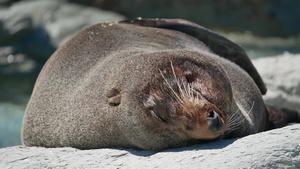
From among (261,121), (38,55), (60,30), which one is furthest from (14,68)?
(261,121)

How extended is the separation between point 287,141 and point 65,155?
1.68m

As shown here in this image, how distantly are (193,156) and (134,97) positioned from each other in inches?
26.9

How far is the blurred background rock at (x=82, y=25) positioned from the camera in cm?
1259

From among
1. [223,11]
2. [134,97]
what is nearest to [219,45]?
[134,97]

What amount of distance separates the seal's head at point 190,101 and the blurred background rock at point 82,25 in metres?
6.07

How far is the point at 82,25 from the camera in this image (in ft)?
44.5

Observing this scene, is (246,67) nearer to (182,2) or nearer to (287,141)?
(287,141)

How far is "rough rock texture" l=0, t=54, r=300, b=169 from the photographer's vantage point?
3.10 meters

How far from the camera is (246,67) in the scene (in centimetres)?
603

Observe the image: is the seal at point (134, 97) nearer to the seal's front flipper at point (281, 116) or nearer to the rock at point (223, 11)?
the seal's front flipper at point (281, 116)

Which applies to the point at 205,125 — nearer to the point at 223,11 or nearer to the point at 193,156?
the point at 193,156

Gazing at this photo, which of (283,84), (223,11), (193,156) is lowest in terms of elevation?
(193,156)

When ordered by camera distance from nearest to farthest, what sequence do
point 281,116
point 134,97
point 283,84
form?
point 134,97 < point 281,116 < point 283,84

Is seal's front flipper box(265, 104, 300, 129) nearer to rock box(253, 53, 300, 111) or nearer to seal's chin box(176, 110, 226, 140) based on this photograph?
rock box(253, 53, 300, 111)
